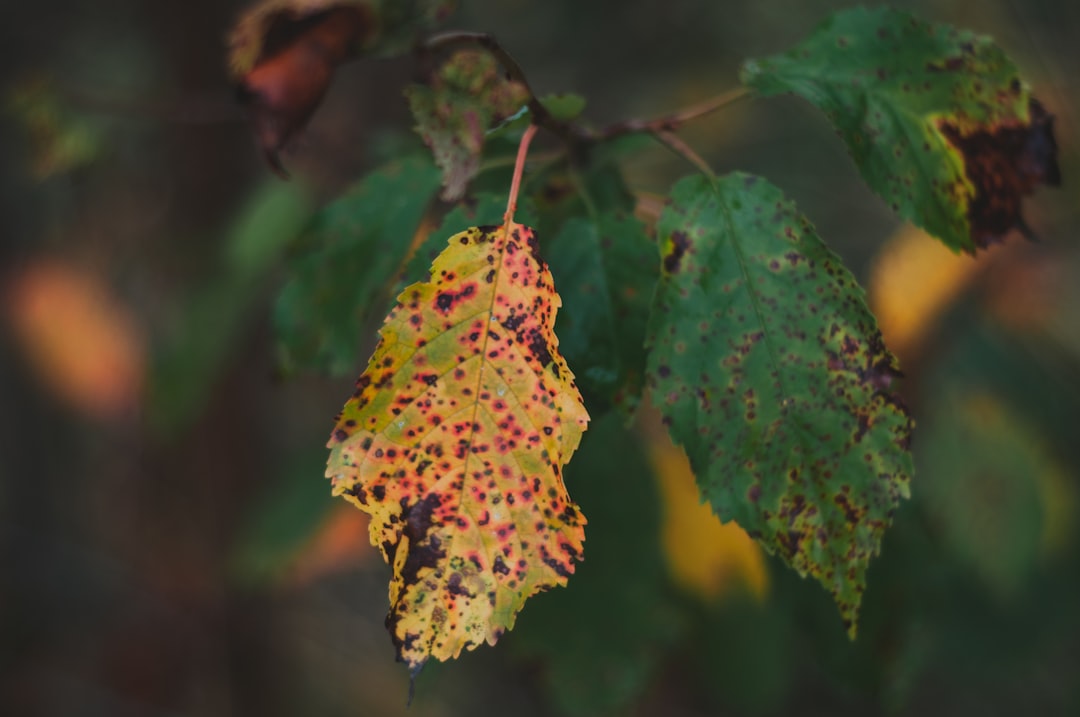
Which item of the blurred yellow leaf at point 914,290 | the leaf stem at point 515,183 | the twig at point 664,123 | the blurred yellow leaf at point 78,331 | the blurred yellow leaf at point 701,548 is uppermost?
→ the leaf stem at point 515,183

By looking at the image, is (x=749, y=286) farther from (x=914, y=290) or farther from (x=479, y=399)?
(x=914, y=290)

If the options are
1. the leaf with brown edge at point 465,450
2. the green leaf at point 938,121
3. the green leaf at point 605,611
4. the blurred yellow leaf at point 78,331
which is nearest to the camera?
the leaf with brown edge at point 465,450

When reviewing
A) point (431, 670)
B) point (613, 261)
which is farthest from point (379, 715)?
point (613, 261)

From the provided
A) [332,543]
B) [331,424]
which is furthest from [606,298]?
[331,424]

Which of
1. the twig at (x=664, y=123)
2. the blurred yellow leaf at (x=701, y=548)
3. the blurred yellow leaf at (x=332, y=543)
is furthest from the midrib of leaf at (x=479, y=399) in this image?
the blurred yellow leaf at (x=332, y=543)

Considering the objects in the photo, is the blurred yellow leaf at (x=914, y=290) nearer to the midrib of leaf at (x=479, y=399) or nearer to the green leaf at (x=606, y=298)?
the green leaf at (x=606, y=298)
